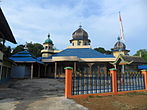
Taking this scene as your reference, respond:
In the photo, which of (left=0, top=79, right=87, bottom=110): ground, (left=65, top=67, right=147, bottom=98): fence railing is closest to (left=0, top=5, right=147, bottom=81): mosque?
(left=65, top=67, right=147, bottom=98): fence railing

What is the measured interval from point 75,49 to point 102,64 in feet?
18.6

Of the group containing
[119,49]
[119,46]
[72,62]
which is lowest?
[72,62]

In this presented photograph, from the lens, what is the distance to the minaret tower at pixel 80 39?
2897cm

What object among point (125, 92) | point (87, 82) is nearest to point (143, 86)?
point (125, 92)

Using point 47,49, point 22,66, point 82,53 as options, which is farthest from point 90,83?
point 47,49

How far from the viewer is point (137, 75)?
30.0 ft

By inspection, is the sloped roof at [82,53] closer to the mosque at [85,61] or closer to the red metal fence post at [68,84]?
the mosque at [85,61]

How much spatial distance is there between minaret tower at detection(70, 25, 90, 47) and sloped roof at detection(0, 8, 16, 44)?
17.1 metres

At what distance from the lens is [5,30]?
11508mm

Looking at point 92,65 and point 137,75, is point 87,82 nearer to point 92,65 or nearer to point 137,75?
point 137,75

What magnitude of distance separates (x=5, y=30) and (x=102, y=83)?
362 inches

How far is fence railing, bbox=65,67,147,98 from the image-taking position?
7.18m

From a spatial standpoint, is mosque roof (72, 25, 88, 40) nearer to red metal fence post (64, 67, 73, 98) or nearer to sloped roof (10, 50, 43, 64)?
sloped roof (10, 50, 43, 64)

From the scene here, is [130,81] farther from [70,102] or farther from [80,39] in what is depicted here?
[80,39]
